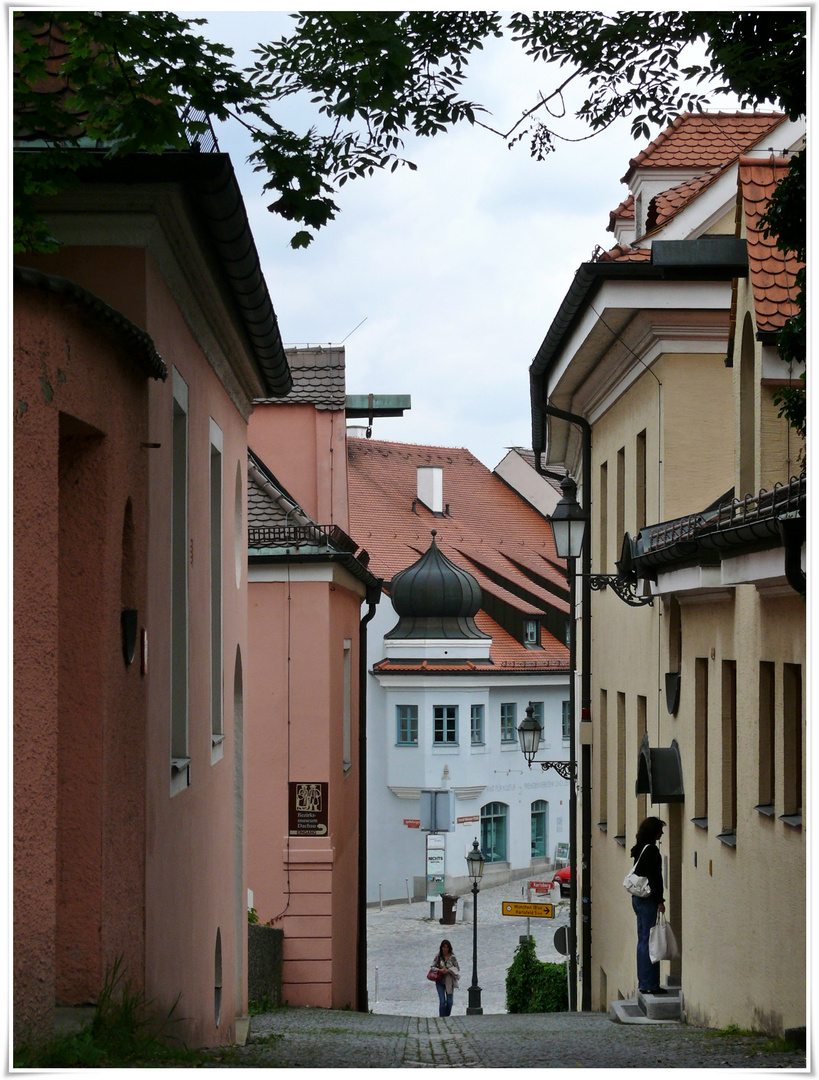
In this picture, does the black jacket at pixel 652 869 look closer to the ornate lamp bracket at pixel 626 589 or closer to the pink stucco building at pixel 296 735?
the ornate lamp bracket at pixel 626 589

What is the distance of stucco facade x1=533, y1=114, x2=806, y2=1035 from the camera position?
27.7ft

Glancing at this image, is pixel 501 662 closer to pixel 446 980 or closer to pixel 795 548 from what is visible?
pixel 446 980

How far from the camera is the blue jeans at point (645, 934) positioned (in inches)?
447

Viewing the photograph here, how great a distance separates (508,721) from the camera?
43375mm

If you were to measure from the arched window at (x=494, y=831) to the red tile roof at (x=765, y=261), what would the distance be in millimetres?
34400

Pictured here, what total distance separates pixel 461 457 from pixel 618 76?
4429 centimetres

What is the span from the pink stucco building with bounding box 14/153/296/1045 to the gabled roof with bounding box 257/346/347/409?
10.4m

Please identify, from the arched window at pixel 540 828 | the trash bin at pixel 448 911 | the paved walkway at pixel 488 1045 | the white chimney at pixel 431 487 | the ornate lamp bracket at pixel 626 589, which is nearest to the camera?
the paved walkway at pixel 488 1045

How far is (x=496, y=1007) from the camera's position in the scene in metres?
27.4

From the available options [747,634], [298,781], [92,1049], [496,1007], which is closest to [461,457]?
[496,1007]

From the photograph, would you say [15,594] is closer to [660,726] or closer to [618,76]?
[618,76]

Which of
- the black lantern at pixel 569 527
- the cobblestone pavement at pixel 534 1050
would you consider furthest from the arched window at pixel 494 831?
the cobblestone pavement at pixel 534 1050

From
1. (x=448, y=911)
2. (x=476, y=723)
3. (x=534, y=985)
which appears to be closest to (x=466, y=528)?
(x=476, y=723)

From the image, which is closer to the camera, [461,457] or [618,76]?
[618,76]
